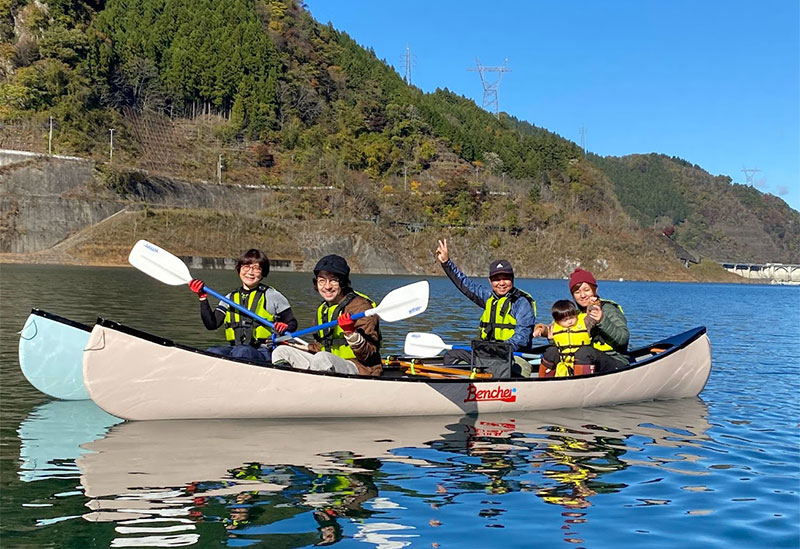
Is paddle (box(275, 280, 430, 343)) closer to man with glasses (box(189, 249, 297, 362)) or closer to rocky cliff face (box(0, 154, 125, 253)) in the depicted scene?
man with glasses (box(189, 249, 297, 362))

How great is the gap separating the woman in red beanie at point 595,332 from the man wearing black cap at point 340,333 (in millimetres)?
2612

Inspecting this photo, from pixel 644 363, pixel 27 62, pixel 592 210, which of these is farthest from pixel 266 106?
pixel 644 363

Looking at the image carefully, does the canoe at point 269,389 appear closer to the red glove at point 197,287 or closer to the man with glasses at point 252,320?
the man with glasses at point 252,320

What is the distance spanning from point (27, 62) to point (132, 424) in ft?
312

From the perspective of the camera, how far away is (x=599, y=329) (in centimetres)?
1052

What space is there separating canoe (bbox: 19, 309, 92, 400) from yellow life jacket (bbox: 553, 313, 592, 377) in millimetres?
6335

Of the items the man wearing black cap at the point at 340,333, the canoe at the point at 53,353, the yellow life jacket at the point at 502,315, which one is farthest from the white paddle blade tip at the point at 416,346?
the canoe at the point at 53,353

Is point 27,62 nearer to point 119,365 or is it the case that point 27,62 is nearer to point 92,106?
point 92,106

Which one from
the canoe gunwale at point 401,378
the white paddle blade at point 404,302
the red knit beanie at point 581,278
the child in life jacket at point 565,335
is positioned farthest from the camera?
the child in life jacket at point 565,335

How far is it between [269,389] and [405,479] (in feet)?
8.41

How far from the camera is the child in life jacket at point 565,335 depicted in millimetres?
10113

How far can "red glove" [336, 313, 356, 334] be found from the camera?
27.6ft

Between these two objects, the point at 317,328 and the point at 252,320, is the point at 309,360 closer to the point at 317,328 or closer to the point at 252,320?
the point at 317,328

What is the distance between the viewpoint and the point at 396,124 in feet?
387
